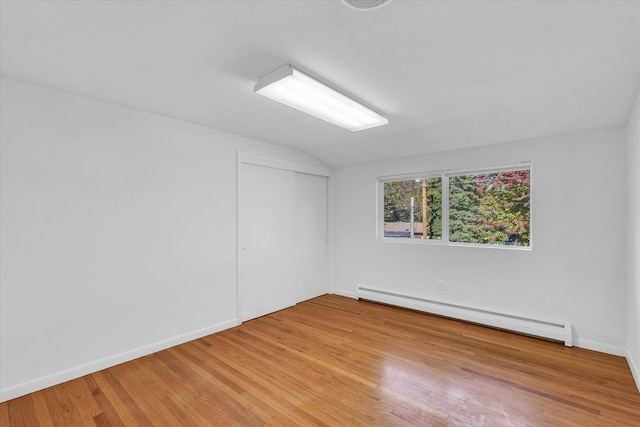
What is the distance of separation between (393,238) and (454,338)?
5.66ft

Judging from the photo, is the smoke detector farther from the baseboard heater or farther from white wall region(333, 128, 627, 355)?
the baseboard heater

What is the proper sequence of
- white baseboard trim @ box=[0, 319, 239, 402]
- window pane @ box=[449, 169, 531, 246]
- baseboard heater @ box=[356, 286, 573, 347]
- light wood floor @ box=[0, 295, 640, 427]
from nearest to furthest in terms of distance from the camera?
light wood floor @ box=[0, 295, 640, 427]
white baseboard trim @ box=[0, 319, 239, 402]
baseboard heater @ box=[356, 286, 573, 347]
window pane @ box=[449, 169, 531, 246]

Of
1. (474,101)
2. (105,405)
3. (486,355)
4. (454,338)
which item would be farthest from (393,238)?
(105,405)

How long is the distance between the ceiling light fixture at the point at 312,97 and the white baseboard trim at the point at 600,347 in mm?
3046

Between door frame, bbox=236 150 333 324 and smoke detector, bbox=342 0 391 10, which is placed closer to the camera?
smoke detector, bbox=342 0 391 10

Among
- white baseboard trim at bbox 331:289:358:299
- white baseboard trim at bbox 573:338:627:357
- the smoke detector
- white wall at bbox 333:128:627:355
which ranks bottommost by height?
white baseboard trim at bbox 331:289:358:299

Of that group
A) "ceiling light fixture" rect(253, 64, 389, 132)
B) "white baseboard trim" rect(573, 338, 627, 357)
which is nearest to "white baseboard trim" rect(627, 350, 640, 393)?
"white baseboard trim" rect(573, 338, 627, 357)

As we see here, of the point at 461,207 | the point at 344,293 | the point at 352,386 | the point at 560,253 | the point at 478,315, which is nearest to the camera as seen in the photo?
the point at 352,386

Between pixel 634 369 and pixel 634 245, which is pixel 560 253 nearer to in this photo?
pixel 634 245

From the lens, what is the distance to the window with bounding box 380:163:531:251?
11.7 feet

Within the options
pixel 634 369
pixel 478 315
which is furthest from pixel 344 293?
pixel 634 369

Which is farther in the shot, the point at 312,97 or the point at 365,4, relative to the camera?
the point at 312,97

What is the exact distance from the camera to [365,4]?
1429 mm

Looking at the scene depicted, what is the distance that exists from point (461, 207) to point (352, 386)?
2.74m
